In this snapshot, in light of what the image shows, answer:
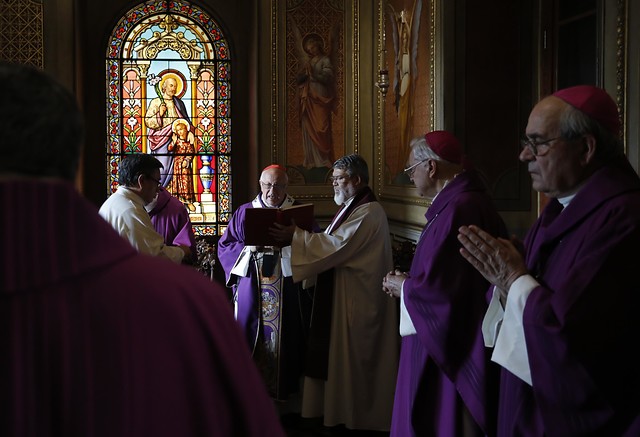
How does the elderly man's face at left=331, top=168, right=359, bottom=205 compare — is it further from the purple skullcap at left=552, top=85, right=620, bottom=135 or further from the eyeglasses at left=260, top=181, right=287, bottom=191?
the purple skullcap at left=552, top=85, right=620, bottom=135

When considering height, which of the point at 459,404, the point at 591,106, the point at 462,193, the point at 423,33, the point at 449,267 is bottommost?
the point at 459,404

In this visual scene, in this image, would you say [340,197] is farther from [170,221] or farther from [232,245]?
[170,221]

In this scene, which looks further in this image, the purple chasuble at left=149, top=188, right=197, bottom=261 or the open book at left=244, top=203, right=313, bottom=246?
the purple chasuble at left=149, top=188, right=197, bottom=261

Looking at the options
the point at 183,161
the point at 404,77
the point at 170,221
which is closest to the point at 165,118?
the point at 183,161

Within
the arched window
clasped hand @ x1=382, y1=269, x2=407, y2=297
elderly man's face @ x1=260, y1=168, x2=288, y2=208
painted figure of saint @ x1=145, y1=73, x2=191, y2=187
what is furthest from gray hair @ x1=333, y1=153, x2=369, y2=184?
painted figure of saint @ x1=145, y1=73, x2=191, y2=187

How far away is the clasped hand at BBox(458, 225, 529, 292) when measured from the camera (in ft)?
7.69

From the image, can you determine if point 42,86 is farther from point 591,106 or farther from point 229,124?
point 229,124

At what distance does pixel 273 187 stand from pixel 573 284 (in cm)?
364

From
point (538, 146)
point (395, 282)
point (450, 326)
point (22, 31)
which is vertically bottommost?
point (450, 326)

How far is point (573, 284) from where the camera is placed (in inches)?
82.8

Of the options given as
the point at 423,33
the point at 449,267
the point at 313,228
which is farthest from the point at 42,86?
the point at 423,33

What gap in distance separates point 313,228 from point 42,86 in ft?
15.5

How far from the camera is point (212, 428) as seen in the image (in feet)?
3.55

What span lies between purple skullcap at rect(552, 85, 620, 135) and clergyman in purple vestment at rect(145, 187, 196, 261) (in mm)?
3907
